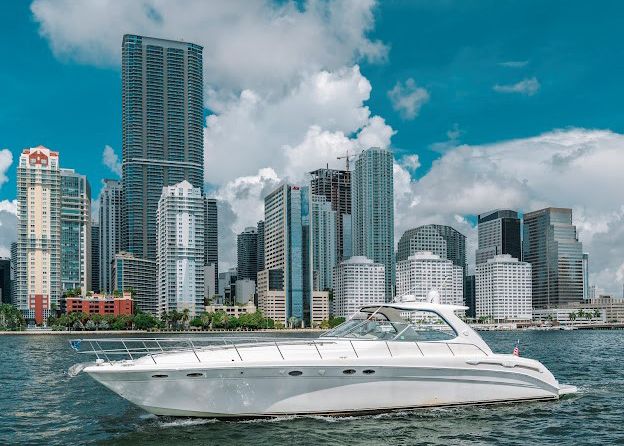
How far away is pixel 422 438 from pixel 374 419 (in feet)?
5.35

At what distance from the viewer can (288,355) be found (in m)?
19.3

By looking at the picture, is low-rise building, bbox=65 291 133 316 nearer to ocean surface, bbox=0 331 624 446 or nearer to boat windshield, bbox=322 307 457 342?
ocean surface, bbox=0 331 624 446

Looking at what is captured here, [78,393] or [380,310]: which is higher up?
[380,310]

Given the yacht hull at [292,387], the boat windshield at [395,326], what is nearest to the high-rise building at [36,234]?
the boat windshield at [395,326]

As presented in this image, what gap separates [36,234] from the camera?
7520 inches

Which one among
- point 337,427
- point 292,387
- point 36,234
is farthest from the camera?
point 36,234

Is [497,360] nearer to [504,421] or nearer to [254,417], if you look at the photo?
[504,421]

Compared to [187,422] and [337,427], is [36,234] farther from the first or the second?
[337,427]

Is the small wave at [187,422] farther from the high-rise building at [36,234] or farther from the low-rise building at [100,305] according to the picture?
the high-rise building at [36,234]

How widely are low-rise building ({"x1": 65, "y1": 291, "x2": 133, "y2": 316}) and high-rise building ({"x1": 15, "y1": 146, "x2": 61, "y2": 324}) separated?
1628 cm

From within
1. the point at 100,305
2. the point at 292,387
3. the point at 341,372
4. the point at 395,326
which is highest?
the point at 395,326

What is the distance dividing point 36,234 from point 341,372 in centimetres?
18724

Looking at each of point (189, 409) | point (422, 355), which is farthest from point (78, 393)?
point (422, 355)

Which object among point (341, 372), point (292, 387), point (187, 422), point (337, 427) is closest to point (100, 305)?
point (187, 422)
